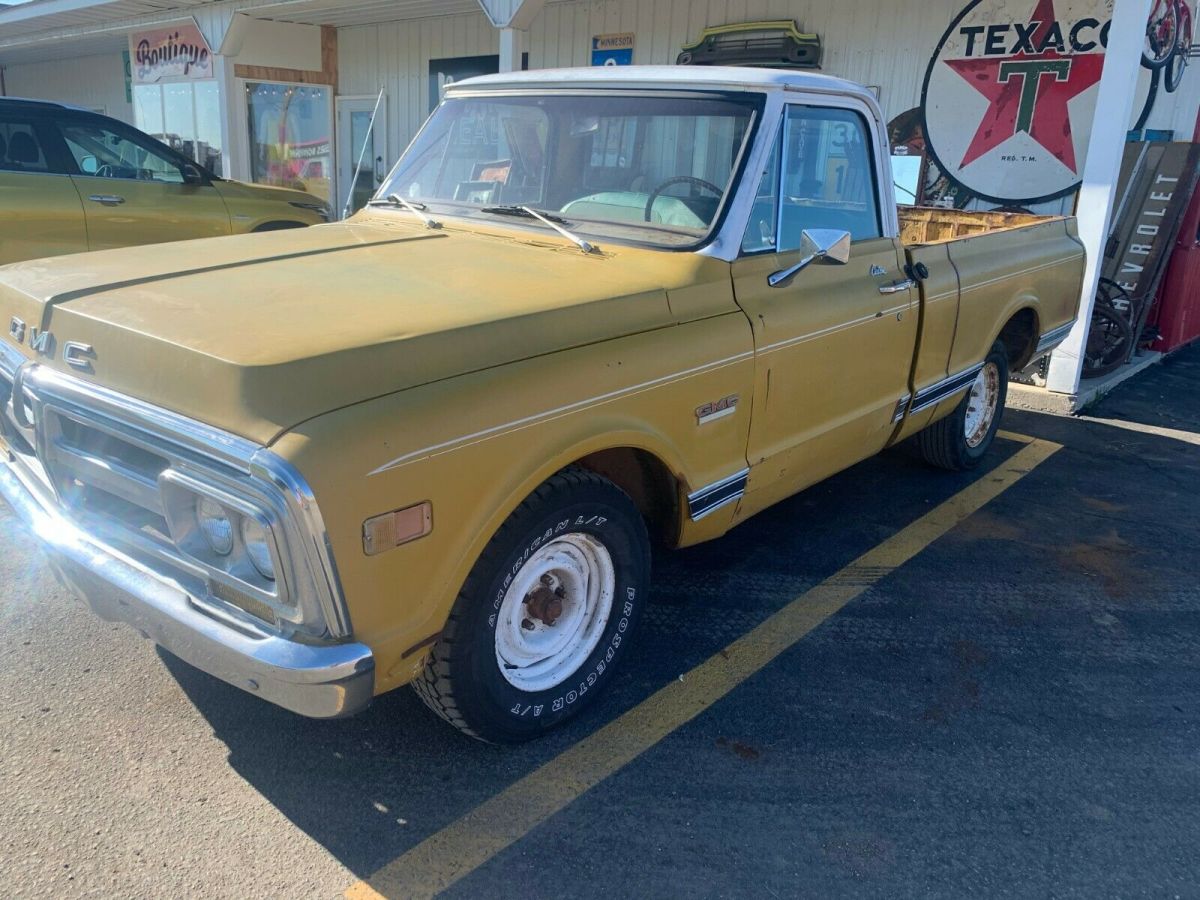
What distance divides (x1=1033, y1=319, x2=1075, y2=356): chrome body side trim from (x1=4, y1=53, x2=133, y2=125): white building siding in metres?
18.0

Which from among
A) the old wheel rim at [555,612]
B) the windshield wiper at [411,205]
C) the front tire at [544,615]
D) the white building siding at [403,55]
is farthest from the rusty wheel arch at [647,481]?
the white building siding at [403,55]

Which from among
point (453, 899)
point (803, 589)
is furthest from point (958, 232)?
point (453, 899)

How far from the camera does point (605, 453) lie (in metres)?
3.06

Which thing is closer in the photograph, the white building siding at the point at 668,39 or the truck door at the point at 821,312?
the truck door at the point at 821,312

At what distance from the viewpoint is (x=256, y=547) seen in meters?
2.26

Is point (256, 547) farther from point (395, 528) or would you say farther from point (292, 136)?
point (292, 136)

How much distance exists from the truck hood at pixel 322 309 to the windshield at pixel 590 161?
0.23m

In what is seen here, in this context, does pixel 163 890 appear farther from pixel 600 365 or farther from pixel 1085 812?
pixel 1085 812

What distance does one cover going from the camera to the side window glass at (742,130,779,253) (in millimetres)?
3471

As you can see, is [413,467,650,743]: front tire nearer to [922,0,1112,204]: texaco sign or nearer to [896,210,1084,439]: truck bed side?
[896,210,1084,439]: truck bed side

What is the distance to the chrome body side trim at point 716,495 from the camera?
3232 millimetres

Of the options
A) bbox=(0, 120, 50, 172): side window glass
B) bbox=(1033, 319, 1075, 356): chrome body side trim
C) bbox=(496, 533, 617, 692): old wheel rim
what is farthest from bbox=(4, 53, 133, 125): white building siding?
bbox=(496, 533, 617, 692): old wheel rim

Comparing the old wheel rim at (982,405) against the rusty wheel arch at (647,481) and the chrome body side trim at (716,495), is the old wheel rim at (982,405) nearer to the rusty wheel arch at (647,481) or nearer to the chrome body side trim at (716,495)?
the chrome body side trim at (716,495)

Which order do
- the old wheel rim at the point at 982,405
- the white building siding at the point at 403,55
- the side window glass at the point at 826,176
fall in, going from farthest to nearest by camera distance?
the white building siding at the point at 403,55
the old wheel rim at the point at 982,405
the side window glass at the point at 826,176
